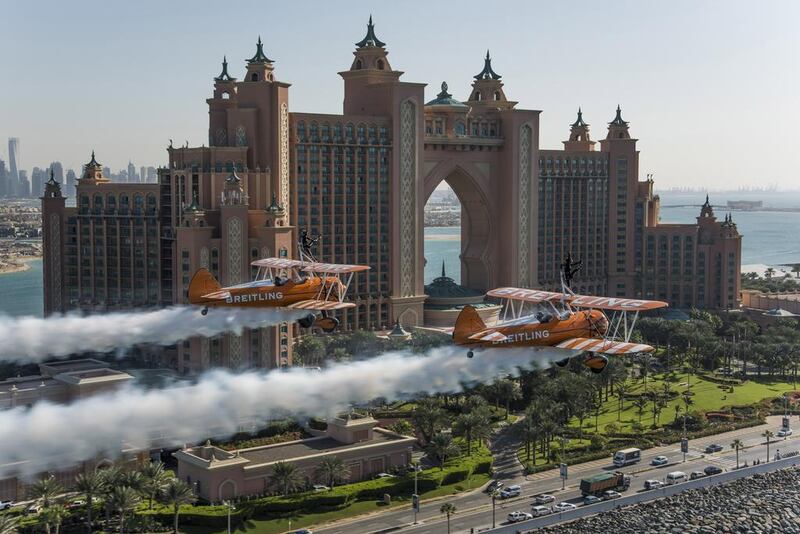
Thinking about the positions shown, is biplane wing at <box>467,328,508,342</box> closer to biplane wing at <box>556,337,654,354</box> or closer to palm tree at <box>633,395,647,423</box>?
biplane wing at <box>556,337,654,354</box>

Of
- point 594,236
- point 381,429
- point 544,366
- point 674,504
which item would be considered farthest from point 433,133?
point 674,504

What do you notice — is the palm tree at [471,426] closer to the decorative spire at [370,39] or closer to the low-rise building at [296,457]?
the low-rise building at [296,457]

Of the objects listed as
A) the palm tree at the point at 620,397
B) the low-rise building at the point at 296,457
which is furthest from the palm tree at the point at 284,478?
the palm tree at the point at 620,397

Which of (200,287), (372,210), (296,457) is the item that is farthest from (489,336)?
(372,210)

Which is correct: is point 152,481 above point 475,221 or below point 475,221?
below

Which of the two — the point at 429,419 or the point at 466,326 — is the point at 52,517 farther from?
the point at 429,419

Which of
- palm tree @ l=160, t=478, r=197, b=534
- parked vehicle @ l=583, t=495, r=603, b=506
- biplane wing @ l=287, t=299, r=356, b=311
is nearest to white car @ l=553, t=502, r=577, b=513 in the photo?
parked vehicle @ l=583, t=495, r=603, b=506
